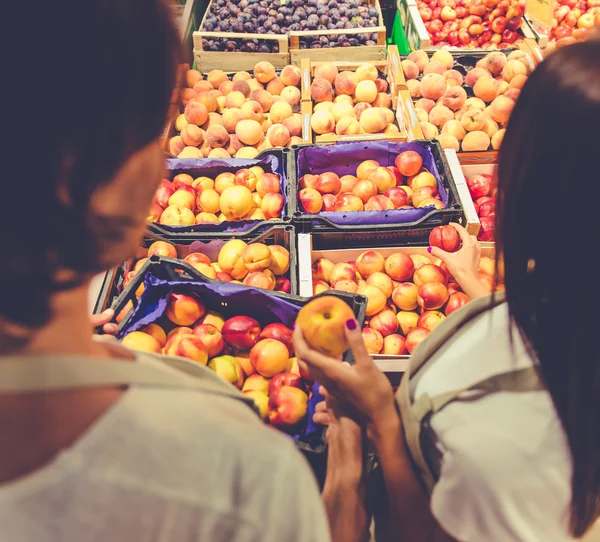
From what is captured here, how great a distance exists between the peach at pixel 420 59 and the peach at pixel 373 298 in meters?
2.40

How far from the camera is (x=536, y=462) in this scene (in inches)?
32.4

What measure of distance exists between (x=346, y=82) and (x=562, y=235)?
3.07 m

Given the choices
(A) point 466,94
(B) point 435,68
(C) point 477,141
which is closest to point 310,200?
(C) point 477,141

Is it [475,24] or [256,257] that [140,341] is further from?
[475,24]

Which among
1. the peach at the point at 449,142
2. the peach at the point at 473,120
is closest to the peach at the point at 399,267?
the peach at the point at 449,142

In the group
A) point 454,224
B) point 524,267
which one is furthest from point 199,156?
point 524,267

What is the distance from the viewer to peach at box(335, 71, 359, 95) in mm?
3475

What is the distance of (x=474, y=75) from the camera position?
11.9 ft

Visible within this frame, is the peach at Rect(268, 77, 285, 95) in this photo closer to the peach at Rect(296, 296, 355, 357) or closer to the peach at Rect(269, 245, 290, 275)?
the peach at Rect(269, 245, 290, 275)

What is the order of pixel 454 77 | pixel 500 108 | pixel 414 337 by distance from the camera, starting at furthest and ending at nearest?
pixel 454 77
pixel 500 108
pixel 414 337

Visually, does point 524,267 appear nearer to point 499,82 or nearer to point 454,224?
point 454,224

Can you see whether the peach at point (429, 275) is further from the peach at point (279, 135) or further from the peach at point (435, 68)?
the peach at point (435, 68)

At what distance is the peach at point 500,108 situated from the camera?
3246mm

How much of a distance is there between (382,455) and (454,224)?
1411 millimetres
